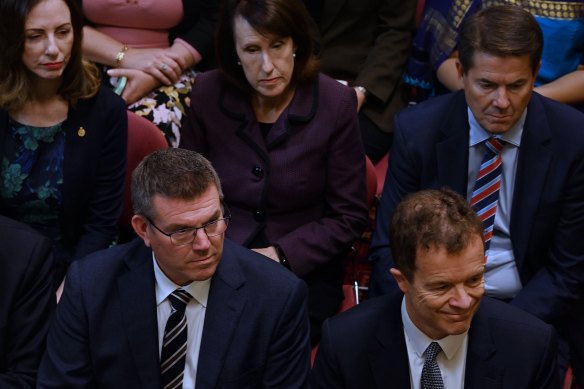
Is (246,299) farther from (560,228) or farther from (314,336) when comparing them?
(560,228)

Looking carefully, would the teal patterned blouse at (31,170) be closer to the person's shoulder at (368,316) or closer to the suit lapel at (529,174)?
the person's shoulder at (368,316)

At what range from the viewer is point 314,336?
9.71 feet

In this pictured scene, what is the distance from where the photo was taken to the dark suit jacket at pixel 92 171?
312cm

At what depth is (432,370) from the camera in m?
2.32

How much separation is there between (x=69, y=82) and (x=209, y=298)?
1019 millimetres

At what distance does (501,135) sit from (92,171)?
1249 millimetres

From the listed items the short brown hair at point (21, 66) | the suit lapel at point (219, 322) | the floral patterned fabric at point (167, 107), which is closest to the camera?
the suit lapel at point (219, 322)

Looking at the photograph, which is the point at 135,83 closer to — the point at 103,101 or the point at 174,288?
the point at 103,101

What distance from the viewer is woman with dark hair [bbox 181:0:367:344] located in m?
3.06

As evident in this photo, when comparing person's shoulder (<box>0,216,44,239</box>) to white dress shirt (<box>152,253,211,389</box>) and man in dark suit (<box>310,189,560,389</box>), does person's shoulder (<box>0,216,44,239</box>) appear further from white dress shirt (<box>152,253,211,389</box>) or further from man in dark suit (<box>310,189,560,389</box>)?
man in dark suit (<box>310,189,560,389</box>)

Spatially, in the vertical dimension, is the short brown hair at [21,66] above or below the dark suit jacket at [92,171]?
above

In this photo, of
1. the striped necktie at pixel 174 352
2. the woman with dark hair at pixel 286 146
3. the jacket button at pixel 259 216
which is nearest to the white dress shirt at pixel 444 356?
the striped necktie at pixel 174 352

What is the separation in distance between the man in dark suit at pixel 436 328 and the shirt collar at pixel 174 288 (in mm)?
326

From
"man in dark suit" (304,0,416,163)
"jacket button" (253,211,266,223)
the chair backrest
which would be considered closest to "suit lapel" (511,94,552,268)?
"jacket button" (253,211,266,223)
